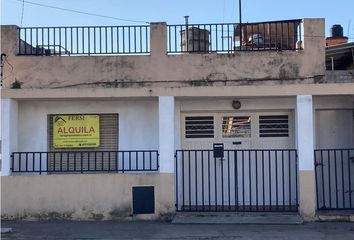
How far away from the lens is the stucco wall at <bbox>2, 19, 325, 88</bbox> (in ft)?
36.1

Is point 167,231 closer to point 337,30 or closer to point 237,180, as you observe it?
point 237,180

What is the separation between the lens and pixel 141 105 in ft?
37.6

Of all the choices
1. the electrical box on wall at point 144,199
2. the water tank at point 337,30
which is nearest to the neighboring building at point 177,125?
the electrical box on wall at point 144,199

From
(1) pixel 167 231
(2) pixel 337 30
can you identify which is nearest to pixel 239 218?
(1) pixel 167 231

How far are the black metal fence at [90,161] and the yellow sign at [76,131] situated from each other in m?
0.23

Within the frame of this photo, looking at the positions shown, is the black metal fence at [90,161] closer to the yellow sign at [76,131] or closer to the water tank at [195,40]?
the yellow sign at [76,131]

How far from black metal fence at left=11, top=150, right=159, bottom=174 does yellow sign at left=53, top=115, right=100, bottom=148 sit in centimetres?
23

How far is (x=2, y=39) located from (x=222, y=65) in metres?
4.88

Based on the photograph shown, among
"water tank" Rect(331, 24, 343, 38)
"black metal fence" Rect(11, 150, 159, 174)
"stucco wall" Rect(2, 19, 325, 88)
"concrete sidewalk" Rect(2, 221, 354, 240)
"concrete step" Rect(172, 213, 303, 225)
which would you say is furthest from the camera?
"water tank" Rect(331, 24, 343, 38)

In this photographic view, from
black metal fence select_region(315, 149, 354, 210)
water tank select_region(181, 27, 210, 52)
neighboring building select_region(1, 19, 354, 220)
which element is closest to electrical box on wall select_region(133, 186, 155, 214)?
neighboring building select_region(1, 19, 354, 220)

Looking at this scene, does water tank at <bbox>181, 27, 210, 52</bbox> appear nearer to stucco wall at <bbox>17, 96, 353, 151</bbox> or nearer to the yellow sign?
stucco wall at <bbox>17, 96, 353, 151</bbox>

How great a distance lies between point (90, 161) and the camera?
11.3 meters

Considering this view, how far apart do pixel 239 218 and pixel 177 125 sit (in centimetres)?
261

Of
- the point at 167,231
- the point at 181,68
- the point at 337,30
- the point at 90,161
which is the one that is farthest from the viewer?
the point at 337,30
